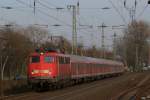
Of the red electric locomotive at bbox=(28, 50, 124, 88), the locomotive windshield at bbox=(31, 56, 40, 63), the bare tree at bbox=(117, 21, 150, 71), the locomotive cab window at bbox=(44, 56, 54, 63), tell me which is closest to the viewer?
the red electric locomotive at bbox=(28, 50, 124, 88)

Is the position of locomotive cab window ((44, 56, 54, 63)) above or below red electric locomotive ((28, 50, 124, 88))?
above

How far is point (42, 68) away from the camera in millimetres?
33156

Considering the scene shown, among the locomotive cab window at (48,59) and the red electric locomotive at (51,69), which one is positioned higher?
the locomotive cab window at (48,59)

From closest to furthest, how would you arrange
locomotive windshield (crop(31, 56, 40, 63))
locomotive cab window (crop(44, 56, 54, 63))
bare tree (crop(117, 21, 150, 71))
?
locomotive cab window (crop(44, 56, 54, 63)) → locomotive windshield (crop(31, 56, 40, 63)) → bare tree (crop(117, 21, 150, 71))

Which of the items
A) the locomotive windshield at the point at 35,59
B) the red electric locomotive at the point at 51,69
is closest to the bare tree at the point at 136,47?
the red electric locomotive at the point at 51,69

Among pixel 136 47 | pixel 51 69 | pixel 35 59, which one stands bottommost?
pixel 51 69

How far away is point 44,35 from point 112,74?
26659mm

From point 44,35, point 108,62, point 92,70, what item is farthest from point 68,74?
point 44,35

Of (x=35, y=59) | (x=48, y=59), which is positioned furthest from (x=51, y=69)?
(x=35, y=59)

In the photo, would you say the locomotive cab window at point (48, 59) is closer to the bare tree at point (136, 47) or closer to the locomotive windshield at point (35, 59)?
the locomotive windshield at point (35, 59)

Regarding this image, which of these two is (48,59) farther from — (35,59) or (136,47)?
(136,47)

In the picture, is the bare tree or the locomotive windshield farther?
→ the bare tree

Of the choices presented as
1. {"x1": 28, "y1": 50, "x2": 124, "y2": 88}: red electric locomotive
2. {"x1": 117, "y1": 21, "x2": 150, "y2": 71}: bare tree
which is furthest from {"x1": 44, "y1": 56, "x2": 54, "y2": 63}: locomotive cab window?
{"x1": 117, "y1": 21, "x2": 150, "y2": 71}: bare tree

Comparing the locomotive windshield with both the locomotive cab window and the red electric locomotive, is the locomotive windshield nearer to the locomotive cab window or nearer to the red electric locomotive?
the red electric locomotive
